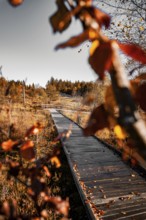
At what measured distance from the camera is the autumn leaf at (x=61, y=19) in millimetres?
529

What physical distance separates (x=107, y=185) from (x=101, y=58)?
692 cm

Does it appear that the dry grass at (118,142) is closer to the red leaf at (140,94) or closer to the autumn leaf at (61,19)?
the red leaf at (140,94)

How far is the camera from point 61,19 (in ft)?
1.78

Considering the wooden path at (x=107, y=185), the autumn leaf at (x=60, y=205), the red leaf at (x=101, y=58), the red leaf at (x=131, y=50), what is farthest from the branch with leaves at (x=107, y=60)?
the wooden path at (x=107, y=185)

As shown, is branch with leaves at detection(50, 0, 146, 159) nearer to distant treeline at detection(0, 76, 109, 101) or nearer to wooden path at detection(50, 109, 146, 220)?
wooden path at detection(50, 109, 146, 220)

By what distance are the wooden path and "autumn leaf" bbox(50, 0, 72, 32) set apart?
5103 millimetres

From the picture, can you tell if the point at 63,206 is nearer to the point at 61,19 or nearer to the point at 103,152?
the point at 61,19

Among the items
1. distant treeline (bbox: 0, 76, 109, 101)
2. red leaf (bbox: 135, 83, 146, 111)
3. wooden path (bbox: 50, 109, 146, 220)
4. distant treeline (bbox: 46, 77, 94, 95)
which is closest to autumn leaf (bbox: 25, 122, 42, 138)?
red leaf (bbox: 135, 83, 146, 111)

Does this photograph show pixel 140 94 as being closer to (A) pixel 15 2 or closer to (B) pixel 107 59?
(B) pixel 107 59

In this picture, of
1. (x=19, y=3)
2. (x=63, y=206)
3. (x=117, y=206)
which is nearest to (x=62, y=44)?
(x=19, y=3)

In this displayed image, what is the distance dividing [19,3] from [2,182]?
817cm

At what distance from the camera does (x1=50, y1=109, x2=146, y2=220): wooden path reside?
5.41 metres

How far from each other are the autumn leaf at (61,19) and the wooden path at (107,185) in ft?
16.7

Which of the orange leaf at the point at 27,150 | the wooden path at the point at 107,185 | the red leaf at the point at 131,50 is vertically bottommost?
the wooden path at the point at 107,185
